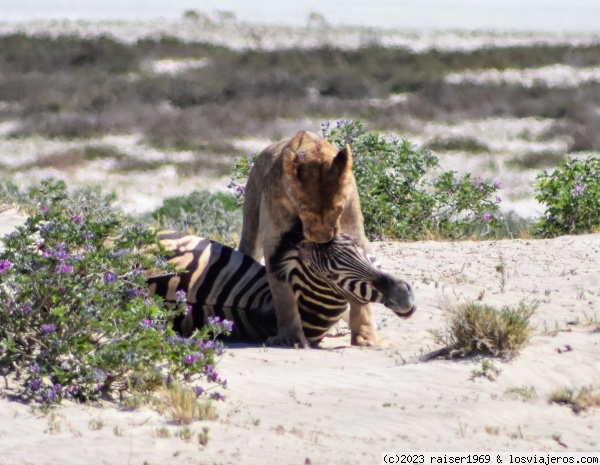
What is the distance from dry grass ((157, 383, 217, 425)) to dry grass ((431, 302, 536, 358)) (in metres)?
1.78

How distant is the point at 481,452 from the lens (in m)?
5.04

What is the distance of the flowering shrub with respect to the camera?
5645 millimetres

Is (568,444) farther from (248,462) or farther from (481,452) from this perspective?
(248,462)

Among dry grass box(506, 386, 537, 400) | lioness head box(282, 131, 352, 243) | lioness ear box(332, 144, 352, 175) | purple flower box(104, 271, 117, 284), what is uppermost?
lioness ear box(332, 144, 352, 175)

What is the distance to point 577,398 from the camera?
5812 millimetres

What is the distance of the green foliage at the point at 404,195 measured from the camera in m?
11.5

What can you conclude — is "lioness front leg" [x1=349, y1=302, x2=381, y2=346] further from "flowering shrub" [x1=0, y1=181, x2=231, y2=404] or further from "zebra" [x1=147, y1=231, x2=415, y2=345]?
"flowering shrub" [x1=0, y1=181, x2=231, y2=404]

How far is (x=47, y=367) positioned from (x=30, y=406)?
0.36 meters

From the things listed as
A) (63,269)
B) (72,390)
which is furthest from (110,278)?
(72,390)

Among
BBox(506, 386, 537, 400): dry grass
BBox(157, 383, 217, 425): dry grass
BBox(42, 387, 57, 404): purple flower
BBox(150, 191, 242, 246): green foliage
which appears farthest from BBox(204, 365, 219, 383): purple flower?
BBox(150, 191, 242, 246): green foliage

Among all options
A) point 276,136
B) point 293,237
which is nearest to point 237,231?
point 293,237

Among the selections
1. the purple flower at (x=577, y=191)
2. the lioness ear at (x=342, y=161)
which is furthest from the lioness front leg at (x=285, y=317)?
the purple flower at (x=577, y=191)

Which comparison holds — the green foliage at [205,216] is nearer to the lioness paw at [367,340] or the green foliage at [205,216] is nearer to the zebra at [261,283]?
the zebra at [261,283]

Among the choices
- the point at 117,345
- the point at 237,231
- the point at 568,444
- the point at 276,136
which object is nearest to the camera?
the point at 568,444
